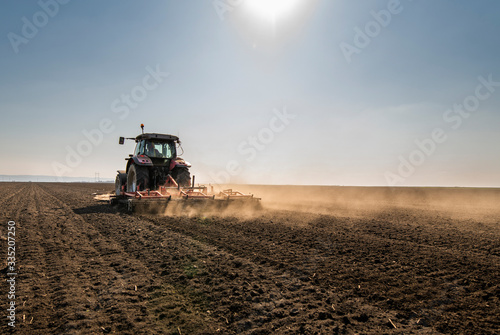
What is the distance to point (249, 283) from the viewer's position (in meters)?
3.54

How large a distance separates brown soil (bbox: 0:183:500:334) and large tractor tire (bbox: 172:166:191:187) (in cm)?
462

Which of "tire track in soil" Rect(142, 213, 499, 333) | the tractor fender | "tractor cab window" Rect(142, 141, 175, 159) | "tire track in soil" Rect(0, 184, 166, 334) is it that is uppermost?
"tractor cab window" Rect(142, 141, 175, 159)

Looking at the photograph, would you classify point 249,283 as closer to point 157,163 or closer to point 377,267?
point 377,267

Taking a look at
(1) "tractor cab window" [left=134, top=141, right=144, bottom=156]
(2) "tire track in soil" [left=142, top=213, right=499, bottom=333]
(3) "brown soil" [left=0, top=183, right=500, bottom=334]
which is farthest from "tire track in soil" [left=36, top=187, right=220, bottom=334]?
(1) "tractor cab window" [left=134, top=141, right=144, bottom=156]

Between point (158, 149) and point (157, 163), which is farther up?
point (158, 149)

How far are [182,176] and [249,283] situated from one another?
26.4ft

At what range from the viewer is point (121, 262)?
4305 mm

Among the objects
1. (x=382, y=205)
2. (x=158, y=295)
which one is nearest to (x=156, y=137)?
(x=158, y=295)

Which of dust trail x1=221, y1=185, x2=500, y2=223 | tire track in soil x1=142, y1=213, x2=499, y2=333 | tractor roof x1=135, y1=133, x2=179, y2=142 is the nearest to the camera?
tire track in soil x1=142, y1=213, x2=499, y2=333

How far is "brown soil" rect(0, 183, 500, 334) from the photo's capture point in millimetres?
2623

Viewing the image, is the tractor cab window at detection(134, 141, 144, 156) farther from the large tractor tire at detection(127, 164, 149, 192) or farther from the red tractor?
the large tractor tire at detection(127, 164, 149, 192)

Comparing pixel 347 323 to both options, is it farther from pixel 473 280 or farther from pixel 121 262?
pixel 121 262

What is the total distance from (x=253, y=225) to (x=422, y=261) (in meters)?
3.99

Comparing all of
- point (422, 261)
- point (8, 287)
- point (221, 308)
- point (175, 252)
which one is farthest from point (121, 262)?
point (422, 261)
